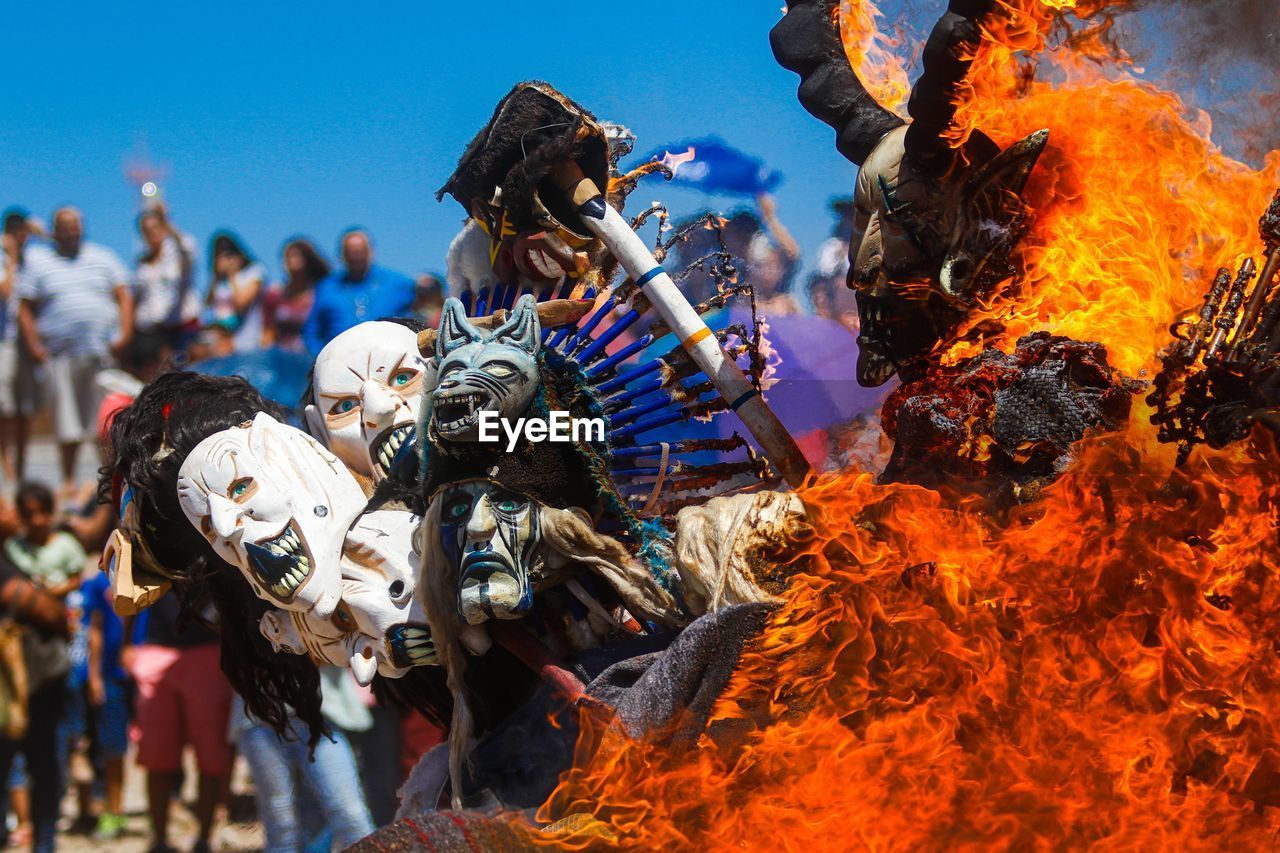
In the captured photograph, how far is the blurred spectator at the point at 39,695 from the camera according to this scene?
16.1 ft

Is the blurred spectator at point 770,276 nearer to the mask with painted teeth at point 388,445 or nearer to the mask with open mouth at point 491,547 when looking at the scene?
the mask with painted teeth at point 388,445

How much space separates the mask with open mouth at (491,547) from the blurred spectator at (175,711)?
245 cm

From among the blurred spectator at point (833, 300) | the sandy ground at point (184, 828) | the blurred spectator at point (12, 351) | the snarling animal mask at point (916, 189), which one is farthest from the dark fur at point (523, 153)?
the sandy ground at point (184, 828)

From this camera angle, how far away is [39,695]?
195 inches

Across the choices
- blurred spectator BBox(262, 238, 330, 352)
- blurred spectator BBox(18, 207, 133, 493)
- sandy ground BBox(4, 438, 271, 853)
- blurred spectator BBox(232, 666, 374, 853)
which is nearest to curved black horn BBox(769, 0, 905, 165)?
blurred spectator BBox(262, 238, 330, 352)

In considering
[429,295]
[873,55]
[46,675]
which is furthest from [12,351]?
[873,55]

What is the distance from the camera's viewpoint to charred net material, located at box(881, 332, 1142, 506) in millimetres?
2645

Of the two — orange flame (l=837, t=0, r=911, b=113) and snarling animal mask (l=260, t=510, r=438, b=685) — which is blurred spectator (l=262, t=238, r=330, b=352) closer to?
snarling animal mask (l=260, t=510, r=438, b=685)

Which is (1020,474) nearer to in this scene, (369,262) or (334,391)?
(334,391)

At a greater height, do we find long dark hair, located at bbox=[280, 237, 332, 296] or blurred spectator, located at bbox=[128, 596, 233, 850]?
long dark hair, located at bbox=[280, 237, 332, 296]

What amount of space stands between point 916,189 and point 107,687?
3.86m

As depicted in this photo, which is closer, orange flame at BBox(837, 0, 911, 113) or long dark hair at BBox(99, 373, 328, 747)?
orange flame at BBox(837, 0, 911, 113)

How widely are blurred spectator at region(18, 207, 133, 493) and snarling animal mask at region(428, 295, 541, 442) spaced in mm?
2434
